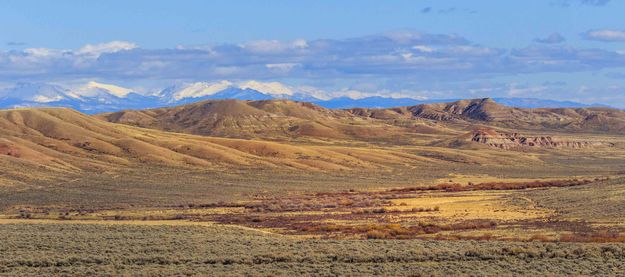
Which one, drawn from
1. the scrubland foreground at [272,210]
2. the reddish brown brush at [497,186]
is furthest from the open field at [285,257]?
the reddish brown brush at [497,186]

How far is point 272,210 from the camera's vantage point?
222 feet

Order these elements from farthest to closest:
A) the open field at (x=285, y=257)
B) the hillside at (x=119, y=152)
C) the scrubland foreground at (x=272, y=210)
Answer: the hillside at (x=119, y=152), the scrubland foreground at (x=272, y=210), the open field at (x=285, y=257)

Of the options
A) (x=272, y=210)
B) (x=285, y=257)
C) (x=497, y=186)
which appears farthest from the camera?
(x=497, y=186)

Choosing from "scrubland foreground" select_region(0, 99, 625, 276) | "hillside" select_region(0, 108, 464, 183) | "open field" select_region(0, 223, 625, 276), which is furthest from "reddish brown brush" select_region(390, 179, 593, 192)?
"open field" select_region(0, 223, 625, 276)

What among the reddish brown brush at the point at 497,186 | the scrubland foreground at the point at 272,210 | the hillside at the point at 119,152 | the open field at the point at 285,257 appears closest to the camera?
the open field at the point at 285,257

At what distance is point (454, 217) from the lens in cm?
5812

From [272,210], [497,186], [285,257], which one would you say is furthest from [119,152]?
[285,257]

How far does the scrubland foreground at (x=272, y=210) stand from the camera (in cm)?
3553

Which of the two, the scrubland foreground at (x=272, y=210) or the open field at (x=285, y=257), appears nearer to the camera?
the open field at (x=285, y=257)

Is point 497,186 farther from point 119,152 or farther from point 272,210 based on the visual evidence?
point 119,152

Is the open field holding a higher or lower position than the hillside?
lower

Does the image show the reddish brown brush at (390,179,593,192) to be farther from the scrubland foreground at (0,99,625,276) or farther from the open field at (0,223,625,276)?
the open field at (0,223,625,276)

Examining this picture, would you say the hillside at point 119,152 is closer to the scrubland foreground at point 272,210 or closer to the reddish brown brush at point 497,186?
the scrubland foreground at point 272,210

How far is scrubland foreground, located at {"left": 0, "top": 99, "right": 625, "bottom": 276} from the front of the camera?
35.5 meters
